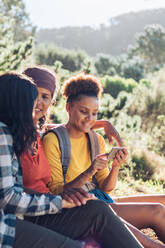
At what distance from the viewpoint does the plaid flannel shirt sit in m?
1.57

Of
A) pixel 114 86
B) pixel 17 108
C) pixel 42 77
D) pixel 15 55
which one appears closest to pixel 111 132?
pixel 42 77

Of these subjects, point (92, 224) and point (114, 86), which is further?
point (114, 86)

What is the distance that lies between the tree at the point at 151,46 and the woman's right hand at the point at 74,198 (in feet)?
168

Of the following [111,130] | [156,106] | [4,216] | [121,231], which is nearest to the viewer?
[4,216]

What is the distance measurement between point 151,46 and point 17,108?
179ft

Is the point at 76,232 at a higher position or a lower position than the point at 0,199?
lower

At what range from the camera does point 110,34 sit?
10406cm

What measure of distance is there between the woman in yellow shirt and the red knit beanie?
0.16 m

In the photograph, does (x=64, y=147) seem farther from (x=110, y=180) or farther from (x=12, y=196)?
(x=12, y=196)

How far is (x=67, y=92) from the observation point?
2727 millimetres

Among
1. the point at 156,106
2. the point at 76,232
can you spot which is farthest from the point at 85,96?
the point at 156,106

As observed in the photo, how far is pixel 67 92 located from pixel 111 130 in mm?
558

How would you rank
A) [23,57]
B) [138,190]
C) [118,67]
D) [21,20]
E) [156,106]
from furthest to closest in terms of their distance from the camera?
[21,20], [118,67], [156,106], [23,57], [138,190]

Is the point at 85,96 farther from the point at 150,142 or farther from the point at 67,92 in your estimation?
the point at 150,142
